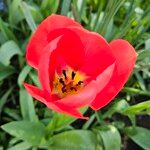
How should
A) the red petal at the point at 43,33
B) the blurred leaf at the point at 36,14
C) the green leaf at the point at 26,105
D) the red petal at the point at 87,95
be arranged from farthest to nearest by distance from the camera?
1. the blurred leaf at the point at 36,14
2. the green leaf at the point at 26,105
3. the red petal at the point at 43,33
4. the red petal at the point at 87,95

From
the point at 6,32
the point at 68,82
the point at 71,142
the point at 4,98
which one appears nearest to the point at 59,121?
the point at 71,142

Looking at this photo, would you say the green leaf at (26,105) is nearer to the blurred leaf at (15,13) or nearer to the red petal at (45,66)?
the blurred leaf at (15,13)

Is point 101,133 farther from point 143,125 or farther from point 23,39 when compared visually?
point 23,39

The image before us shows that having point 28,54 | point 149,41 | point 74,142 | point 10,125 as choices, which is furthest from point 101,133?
point 28,54

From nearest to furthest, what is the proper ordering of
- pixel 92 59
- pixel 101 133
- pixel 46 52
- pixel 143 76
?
1. pixel 46 52
2. pixel 92 59
3. pixel 101 133
4. pixel 143 76

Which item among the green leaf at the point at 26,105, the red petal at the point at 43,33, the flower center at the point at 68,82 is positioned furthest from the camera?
the green leaf at the point at 26,105

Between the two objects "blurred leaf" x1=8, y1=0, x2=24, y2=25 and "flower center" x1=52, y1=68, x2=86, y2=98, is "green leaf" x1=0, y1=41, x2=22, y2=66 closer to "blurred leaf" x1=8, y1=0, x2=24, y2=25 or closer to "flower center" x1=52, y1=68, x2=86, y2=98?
"blurred leaf" x1=8, y1=0, x2=24, y2=25

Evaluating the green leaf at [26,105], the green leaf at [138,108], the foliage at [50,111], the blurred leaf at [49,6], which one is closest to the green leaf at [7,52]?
the foliage at [50,111]
